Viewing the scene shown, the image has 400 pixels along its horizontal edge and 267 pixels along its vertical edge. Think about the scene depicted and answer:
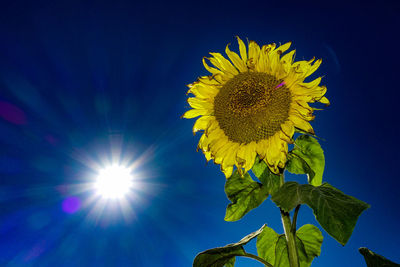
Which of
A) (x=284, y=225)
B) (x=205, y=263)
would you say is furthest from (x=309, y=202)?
(x=205, y=263)

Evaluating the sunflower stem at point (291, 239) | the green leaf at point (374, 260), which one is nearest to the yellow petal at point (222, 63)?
the sunflower stem at point (291, 239)

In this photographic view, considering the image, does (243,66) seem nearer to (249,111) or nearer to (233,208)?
(249,111)

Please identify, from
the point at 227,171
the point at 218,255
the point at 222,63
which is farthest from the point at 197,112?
the point at 218,255

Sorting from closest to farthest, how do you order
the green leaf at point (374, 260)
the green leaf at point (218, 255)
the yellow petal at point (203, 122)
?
1. the green leaf at point (374, 260)
2. the green leaf at point (218, 255)
3. the yellow petal at point (203, 122)

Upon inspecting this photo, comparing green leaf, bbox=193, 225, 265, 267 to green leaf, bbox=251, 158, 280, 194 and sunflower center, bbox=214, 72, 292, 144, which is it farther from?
sunflower center, bbox=214, 72, 292, 144

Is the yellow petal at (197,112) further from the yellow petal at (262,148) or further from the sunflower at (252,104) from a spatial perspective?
the yellow petal at (262,148)

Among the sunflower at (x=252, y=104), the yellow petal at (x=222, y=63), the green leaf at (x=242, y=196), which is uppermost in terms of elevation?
the yellow petal at (x=222, y=63)
